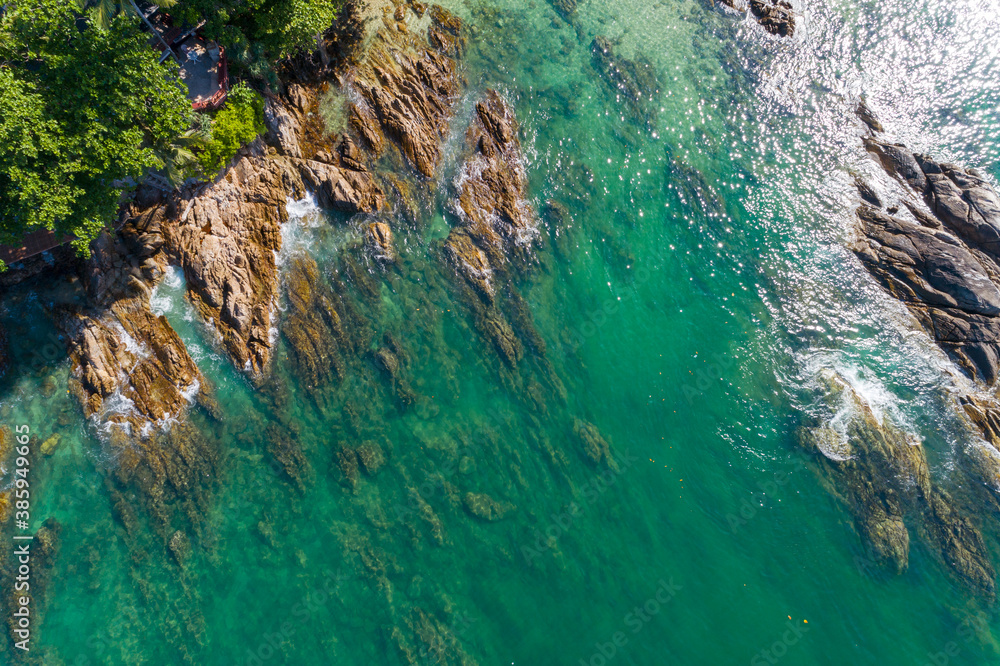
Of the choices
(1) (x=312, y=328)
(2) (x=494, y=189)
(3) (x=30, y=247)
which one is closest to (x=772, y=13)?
(2) (x=494, y=189)

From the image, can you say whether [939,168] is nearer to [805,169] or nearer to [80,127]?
[805,169]

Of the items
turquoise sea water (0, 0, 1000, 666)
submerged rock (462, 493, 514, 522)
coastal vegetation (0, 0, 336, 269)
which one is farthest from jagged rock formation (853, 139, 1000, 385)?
coastal vegetation (0, 0, 336, 269)

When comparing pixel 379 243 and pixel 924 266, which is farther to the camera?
pixel 924 266

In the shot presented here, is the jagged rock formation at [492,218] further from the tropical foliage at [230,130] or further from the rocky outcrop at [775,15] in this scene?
the rocky outcrop at [775,15]

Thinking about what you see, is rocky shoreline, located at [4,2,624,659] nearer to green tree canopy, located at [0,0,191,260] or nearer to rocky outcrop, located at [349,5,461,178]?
rocky outcrop, located at [349,5,461,178]

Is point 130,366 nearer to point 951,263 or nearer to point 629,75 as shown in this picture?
point 629,75

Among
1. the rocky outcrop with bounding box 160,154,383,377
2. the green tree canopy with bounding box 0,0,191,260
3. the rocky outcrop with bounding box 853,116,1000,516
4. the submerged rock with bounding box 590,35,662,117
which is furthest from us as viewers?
the submerged rock with bounding box 590,35,662,117

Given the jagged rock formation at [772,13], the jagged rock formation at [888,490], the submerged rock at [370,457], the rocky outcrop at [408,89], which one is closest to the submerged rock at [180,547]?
the submerged rock at [370,457]
